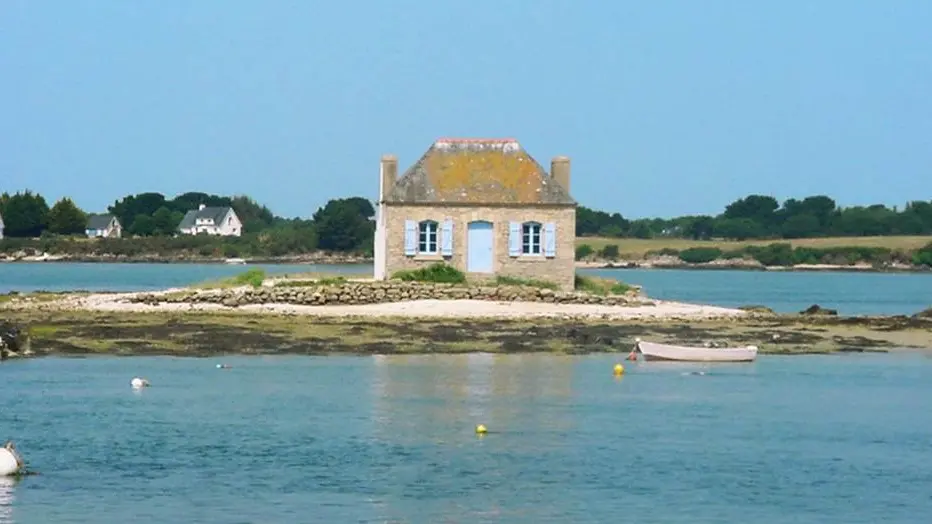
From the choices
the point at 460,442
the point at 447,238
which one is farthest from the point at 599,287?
the point at 460,442

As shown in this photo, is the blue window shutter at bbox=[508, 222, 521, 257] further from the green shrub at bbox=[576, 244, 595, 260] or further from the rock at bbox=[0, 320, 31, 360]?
the green shrub at bbox=[576, 244, 595, 260]

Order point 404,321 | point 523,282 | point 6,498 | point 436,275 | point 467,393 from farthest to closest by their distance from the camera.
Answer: point 523,282 → point 436,275 → point 404,321 → point 467,393 → point 6,498

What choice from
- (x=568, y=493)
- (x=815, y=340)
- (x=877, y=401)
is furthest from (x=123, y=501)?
(x=815, y=340)

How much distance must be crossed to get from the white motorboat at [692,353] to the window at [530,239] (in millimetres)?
14091

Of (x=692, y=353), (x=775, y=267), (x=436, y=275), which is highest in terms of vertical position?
(x=775, y=267)

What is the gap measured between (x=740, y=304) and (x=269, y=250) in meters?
78.1

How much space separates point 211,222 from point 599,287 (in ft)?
377

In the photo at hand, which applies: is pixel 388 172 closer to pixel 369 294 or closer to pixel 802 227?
pixel 369 294

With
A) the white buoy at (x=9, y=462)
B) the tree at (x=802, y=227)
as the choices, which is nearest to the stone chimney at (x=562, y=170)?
the white buoy at (x=9, y=462)

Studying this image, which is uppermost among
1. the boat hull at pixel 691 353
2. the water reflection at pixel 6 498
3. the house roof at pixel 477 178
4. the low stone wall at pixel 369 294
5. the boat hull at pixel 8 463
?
the house roof at pixel 477 178

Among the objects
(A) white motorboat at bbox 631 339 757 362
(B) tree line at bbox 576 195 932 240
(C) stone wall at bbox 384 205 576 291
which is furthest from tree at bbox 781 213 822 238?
(A) white motorboat at bbox 631 339 757 362

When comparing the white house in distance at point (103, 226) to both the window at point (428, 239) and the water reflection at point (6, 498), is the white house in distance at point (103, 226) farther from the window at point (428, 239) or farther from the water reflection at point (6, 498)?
the water reflection at point (6, 498)

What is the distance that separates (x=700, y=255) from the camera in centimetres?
15688

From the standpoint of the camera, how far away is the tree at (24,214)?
480 feet
